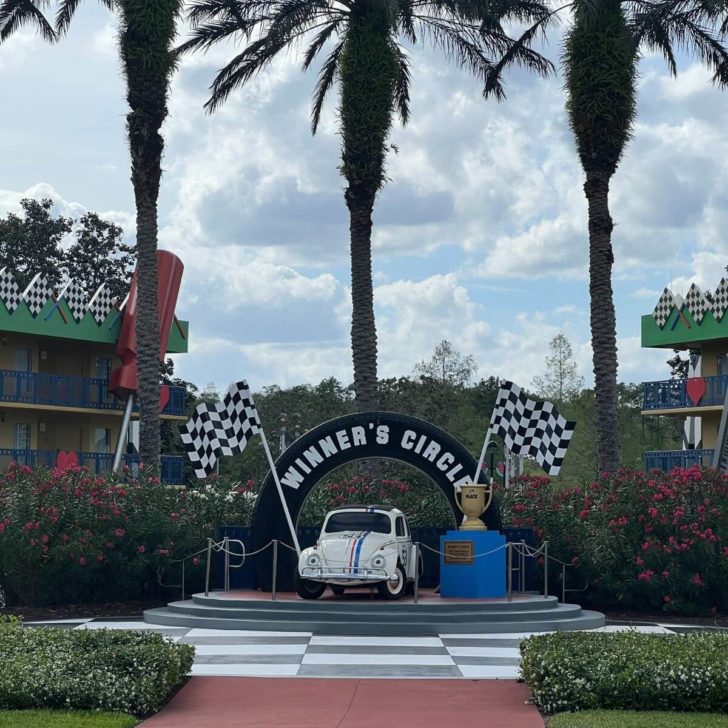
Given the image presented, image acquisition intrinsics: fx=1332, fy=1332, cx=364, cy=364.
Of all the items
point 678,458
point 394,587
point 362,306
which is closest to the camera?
point 394,587

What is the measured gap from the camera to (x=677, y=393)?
46.9m

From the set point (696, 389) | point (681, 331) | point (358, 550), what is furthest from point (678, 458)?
point (358, 550)

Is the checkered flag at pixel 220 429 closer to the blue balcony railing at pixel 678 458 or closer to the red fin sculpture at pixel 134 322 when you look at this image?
the red fin sculpture at pixel 134 322

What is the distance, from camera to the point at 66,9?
3178cm

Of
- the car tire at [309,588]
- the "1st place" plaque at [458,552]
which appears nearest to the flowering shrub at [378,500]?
the "1st place" plaque at [458,552]

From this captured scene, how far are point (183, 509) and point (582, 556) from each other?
709cm

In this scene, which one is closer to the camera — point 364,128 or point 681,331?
point 364,128

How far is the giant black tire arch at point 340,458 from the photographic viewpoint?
884 inches

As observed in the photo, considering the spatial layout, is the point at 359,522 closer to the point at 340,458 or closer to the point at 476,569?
the point at 340,458

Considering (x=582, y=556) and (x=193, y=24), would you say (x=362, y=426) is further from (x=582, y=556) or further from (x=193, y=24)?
(x=193, y=24)

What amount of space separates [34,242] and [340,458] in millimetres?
42506

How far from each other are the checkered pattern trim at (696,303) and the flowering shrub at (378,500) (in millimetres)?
22091

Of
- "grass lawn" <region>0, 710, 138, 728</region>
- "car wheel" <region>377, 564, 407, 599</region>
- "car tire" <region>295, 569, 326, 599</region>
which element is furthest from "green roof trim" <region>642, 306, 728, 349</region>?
"grass lawn" <region>0, 710, 138, 728</region>

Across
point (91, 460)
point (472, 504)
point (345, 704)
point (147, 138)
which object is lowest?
point (345, 704)
